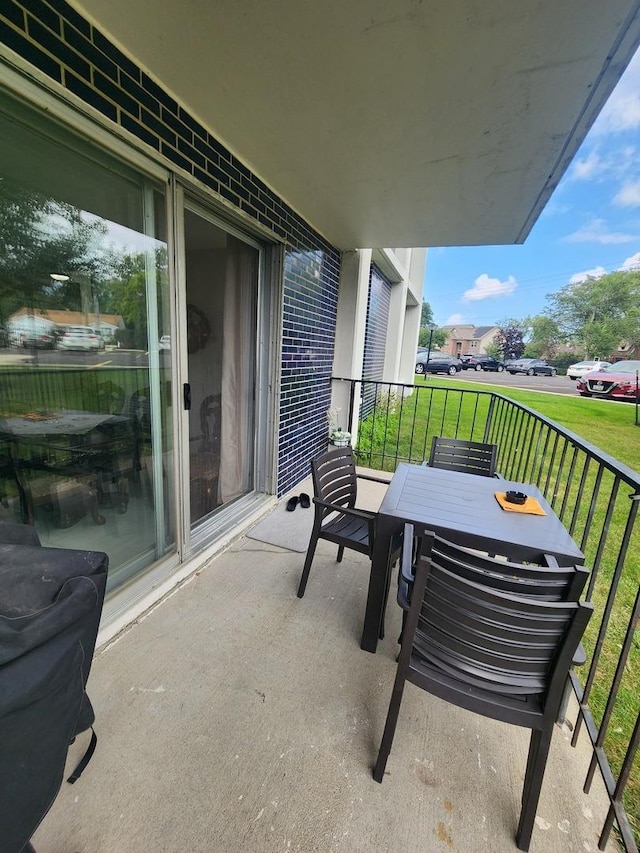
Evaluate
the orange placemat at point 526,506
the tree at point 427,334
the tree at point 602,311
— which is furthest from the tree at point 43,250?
the tree at point 427,334

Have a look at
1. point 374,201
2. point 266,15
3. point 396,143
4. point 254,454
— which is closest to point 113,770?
point 254,454

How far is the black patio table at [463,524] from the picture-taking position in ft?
4.40

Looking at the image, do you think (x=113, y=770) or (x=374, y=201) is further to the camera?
(x=374, y=201)

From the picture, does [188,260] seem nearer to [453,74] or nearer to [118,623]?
[453,74]

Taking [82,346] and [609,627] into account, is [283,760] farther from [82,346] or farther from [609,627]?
[609,627]

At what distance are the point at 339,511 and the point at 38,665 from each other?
52.1 inches

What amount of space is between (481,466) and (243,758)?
6.83 feet

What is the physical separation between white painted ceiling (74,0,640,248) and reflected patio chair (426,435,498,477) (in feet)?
5.48

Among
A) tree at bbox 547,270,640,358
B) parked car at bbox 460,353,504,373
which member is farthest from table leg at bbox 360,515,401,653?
tree at bbox 547,270,640,358

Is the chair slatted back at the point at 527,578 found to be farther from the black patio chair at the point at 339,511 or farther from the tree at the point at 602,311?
the tree at the point at 602,311

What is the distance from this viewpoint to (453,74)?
1.39m

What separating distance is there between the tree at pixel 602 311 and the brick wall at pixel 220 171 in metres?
33.9

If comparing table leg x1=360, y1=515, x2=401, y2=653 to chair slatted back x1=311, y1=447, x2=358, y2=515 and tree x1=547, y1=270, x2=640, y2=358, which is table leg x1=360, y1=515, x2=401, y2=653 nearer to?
chair slatted back x1=311, y1=447, x2=358, y2=515

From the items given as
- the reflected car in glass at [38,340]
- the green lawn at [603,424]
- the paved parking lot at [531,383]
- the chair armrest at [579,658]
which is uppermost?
the reflected car in glass at [38,340]
